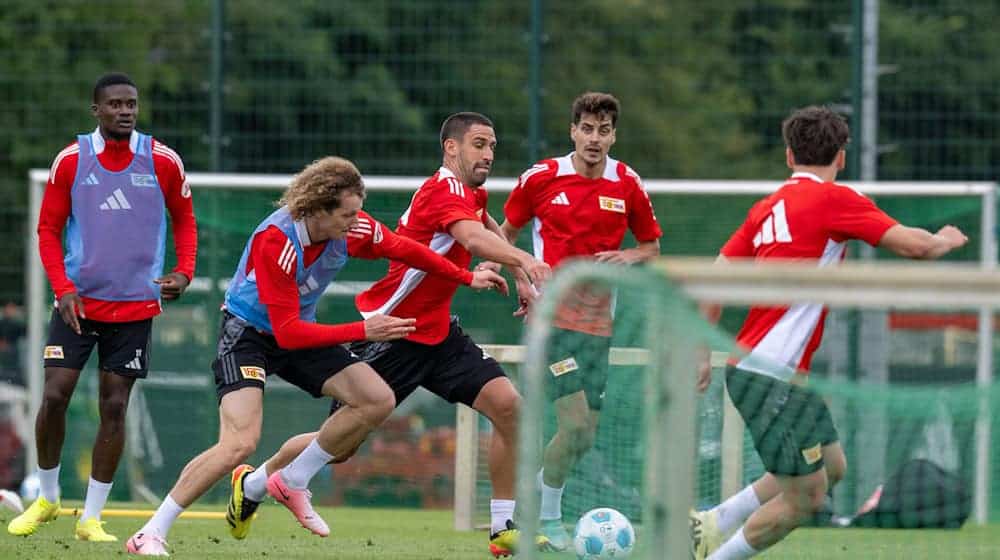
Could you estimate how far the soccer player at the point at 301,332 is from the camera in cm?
734

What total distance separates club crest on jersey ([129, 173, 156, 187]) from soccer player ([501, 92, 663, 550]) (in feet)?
6.08

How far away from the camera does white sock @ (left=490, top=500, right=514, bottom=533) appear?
806 cm

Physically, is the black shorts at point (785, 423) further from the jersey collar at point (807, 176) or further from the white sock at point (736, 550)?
the jersey collar at point (807, 176)

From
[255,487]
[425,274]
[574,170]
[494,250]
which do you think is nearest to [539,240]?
[574,170]

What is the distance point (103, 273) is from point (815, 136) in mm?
3673

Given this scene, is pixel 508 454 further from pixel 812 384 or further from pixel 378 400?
pixel 812 384

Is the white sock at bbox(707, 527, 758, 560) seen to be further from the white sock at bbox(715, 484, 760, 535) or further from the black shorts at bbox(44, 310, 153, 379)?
the black shorts at bbox(44, 310, 153, 379)

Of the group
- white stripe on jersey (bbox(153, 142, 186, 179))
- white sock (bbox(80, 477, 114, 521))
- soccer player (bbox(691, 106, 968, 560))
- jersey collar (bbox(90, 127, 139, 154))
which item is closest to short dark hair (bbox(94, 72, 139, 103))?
jersey collar (bbox(90, 127, 139, 154))

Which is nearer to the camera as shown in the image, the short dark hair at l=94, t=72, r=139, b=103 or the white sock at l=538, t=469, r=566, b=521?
the white sock at l=538, t=469, r=566, b=521

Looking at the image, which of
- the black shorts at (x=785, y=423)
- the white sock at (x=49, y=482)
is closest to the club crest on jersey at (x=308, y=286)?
the white sock at (x=49, y=482)

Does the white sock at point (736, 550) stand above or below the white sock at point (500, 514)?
above

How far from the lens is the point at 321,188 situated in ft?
23.9

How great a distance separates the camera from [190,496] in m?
7.37

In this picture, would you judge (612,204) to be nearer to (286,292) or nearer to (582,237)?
(582,237)
